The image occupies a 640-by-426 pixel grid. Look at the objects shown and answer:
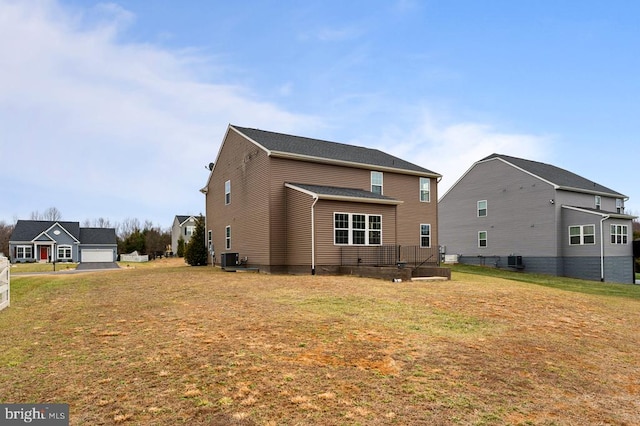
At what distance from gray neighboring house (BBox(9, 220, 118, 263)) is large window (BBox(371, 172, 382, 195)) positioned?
1743 inches

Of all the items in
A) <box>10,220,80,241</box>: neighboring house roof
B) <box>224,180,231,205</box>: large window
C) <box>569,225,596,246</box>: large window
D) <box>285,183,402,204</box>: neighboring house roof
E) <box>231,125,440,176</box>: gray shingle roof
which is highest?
<box>231,125,440,176</box>: gray shingle roof

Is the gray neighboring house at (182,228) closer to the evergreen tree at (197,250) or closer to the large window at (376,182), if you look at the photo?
the evergreen tree at (197,250)

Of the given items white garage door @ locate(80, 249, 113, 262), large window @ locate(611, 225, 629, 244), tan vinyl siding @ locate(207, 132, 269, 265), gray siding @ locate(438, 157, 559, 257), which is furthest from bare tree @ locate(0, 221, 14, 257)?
large window @ locate(611, 225, 629, 244)

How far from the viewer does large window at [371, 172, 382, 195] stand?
958 inches

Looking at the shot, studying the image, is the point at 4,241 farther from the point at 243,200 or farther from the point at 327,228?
the point at 327,228

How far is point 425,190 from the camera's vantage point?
27297 mm

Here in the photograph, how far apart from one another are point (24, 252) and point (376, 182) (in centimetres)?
4808

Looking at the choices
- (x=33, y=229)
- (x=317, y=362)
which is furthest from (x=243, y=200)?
(x=33, y=229)

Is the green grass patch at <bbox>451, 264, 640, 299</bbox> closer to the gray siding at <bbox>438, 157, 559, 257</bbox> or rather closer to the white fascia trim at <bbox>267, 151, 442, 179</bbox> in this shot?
the gray siding at <bbox>438, 157, 559, 257</bbox>

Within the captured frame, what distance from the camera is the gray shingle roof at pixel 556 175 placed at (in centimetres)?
3189

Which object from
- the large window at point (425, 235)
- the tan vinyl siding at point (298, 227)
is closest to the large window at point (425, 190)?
the large window at point (425, 235)

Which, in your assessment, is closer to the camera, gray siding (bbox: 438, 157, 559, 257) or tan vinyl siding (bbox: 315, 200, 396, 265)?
tan vinyl siding (bbox: 315, 200, 396, 265)

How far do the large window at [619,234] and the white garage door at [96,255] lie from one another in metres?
57.9

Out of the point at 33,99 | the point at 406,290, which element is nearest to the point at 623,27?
the point at 406,290
